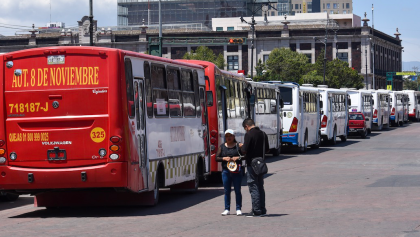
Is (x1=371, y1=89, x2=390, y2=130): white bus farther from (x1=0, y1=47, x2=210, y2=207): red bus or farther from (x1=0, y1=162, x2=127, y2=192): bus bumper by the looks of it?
(x1=0, y1=162, x2=127, y2=192): bus bumper

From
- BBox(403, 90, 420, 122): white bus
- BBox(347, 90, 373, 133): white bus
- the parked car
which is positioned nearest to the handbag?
the parked car

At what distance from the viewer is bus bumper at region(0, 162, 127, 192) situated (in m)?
14.4

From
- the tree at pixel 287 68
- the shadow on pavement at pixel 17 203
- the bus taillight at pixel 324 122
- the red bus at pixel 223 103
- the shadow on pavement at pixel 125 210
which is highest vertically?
the tree at pixel 287 68

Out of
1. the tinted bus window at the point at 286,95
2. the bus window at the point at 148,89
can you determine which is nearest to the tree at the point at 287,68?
the tinted bus window at the point at 286,95

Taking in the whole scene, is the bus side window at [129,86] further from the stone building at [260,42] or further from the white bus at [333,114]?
the stone building at [260,42]

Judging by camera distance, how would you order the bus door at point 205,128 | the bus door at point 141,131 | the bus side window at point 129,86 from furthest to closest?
the bus door at point 205,128, the bus door at point 141,131, the bus side window at point 129,86

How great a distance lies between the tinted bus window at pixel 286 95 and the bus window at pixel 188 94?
56.9 feet

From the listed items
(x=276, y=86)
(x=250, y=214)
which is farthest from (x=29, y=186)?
(x=276, y=86)

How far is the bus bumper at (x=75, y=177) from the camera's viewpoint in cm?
1441

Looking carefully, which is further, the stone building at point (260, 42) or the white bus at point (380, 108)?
the stone building at point (260, 42)

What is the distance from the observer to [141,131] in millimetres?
15328

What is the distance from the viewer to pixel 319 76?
95.9 meters

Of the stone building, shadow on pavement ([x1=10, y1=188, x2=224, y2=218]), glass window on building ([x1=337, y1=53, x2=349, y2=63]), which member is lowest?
shadow on pavement ([x1=10, y1=188, x2=224, y2=218])

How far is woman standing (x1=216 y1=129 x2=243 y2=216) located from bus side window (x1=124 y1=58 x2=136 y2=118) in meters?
1.72
